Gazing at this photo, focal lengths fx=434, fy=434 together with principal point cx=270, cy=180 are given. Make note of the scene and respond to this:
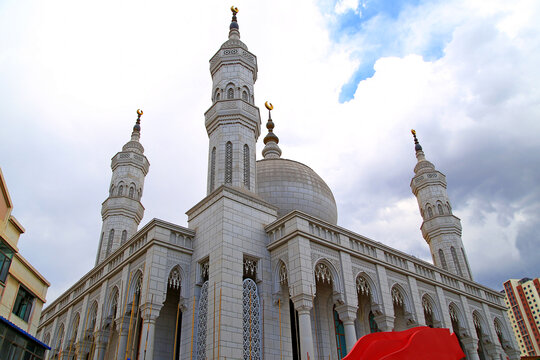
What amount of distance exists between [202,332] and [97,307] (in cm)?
777

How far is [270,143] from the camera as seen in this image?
31594 mm

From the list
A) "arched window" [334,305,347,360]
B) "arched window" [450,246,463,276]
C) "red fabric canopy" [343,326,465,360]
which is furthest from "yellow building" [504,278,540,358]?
"red fabric canopy" [343,326,465,360]

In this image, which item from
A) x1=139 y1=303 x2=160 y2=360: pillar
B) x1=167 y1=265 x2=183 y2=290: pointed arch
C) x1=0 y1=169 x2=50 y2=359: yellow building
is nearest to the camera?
x1=0 y1=169 x2=50 y2=359: yellow building

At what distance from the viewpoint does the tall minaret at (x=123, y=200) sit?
27.0 metres

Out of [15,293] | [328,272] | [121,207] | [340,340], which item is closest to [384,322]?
[340,340]

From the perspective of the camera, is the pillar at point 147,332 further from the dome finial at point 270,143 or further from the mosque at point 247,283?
the dome finial at point 270,143

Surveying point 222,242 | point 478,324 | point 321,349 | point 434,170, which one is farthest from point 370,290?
point 434,170

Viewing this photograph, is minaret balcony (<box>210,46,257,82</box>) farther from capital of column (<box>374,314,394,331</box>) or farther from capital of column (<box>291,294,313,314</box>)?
capital of column (<box>374,314,394,331</box>)

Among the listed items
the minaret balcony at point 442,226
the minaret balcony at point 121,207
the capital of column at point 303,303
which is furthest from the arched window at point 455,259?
the minaret balcony at point 121,207

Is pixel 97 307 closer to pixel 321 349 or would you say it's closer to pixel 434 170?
pixel 321 349

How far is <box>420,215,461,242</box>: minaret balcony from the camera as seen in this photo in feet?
97.8

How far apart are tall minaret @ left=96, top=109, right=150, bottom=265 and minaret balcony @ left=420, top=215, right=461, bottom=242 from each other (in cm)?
1980

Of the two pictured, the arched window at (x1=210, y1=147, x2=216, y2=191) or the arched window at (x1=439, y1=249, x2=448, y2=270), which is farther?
the arched window at (x1=439, y1=249, x2=448, y2=270)

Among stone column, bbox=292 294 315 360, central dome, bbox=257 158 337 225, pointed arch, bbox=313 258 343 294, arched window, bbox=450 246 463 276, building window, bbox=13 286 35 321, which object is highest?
central dome, bbox=257 158 337 225
